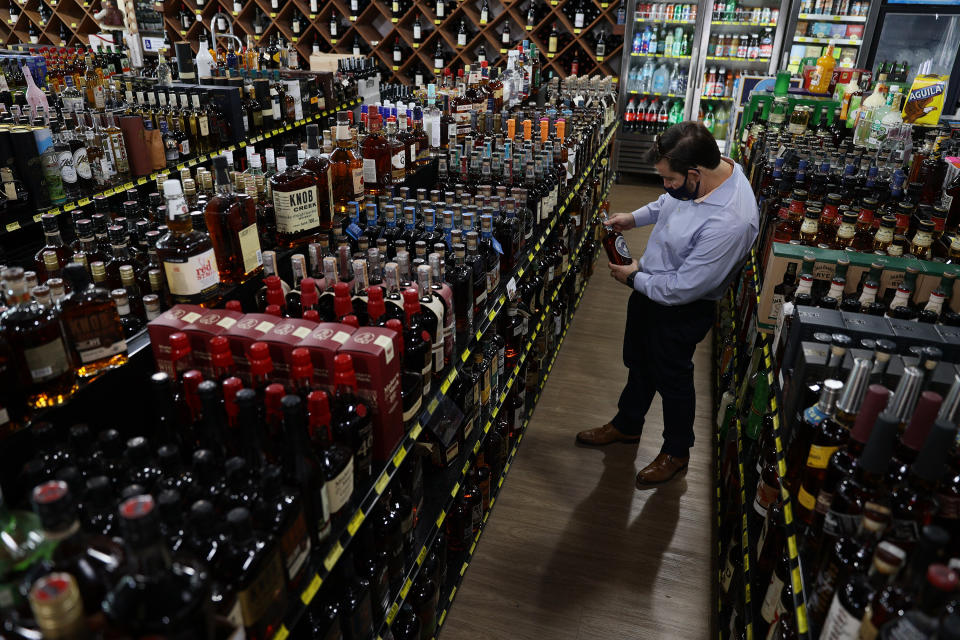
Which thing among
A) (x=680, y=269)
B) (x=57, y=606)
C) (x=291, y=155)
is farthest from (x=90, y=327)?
(x=680, y=269)

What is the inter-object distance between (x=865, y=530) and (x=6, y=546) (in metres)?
1.44

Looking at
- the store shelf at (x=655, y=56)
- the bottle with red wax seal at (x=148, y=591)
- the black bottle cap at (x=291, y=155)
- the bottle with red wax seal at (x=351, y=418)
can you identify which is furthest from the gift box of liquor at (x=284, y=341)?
the store shelf at (x=655, y=56)

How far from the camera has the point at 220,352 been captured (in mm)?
1342

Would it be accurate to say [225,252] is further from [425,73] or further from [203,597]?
[425,73]

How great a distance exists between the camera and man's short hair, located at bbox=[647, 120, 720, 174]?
2.56m

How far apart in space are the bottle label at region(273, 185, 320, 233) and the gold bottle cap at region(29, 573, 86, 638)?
4.71 feet

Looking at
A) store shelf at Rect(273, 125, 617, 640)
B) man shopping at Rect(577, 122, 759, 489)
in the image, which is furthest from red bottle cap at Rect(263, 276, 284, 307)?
man shopping at Rect(577, 122, 759, 489)

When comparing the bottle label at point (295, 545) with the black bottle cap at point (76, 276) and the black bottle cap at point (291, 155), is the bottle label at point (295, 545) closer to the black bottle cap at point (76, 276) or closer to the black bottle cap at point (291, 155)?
the black bottle cap at point (76, 276)

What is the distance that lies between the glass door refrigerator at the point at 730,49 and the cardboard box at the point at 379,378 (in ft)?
22.5

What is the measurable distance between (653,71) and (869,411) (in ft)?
25.4

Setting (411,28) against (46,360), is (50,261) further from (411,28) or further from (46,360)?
(411,28)

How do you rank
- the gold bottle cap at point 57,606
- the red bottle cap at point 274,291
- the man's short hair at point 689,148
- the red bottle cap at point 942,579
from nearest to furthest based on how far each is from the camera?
1. the gold bottle cap at point 57,606
2. the red bottle cap at point 942,579
3. the red bottle cap at point 274,291
4. the man's short hair at point 689,148

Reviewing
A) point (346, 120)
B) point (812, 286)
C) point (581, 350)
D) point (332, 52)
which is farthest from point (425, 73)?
point (812, 286)

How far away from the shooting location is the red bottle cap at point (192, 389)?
1.31 m
